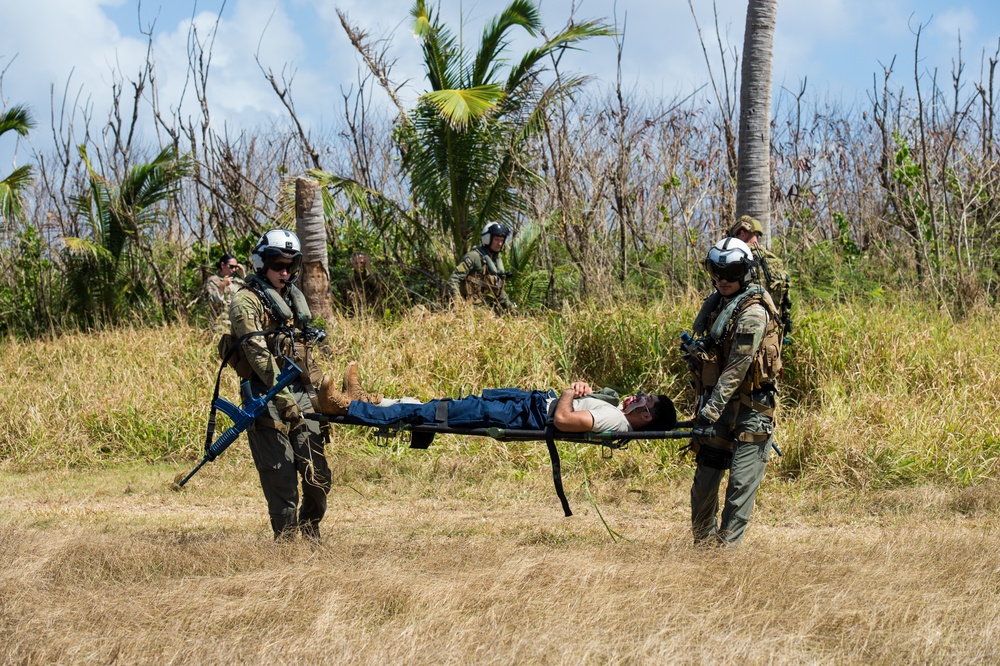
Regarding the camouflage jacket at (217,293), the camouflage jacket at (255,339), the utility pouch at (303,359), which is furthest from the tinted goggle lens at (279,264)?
the camouflage jacket at (217,293)

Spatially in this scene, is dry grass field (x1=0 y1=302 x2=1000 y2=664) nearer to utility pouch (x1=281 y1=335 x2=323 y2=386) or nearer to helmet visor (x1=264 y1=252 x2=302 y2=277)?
utility pouch (x1=281 y1=335 x2=323 y2=386)

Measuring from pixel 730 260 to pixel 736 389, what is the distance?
2.08 feet

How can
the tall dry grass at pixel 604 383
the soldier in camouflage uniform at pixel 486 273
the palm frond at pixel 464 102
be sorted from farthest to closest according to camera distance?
the soldier in camouflage uniform at pixel 486 273 → the palm frond at pixel 464 102 → the tall dry grass at pixel 604 383

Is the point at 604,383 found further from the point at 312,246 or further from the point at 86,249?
the point at 86,249

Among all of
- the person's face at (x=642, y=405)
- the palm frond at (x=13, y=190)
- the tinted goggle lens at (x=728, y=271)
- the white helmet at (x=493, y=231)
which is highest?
the palm frond at (x=13, y=190)

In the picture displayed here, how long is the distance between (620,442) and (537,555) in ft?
2.36

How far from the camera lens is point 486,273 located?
985 cm

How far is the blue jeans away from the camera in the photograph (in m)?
4.73

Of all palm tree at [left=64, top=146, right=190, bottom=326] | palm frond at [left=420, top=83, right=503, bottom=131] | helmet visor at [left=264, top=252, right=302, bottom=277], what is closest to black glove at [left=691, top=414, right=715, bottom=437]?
helmet visor at [left=264, top=252, right=302, bottom=277]

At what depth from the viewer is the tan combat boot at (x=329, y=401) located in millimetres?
4777

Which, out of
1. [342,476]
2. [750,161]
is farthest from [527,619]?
[750,161]

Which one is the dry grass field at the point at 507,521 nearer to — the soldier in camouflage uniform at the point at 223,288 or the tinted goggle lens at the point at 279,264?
the soldier in camouflage uniform at the point at 223,288

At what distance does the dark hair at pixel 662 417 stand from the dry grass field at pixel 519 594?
2.05 ft

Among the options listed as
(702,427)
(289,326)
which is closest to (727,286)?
(702,427)
